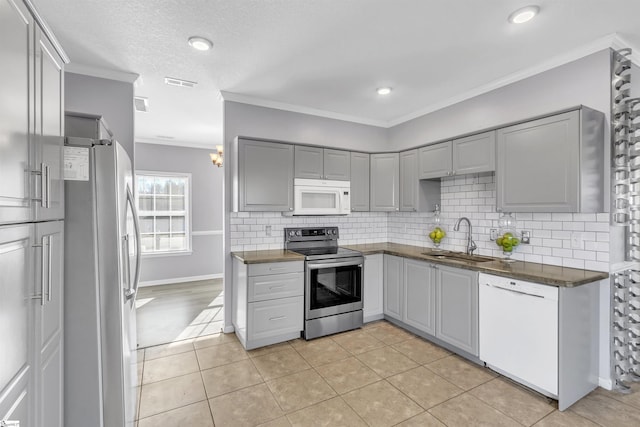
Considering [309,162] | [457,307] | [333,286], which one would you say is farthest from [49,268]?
[457,307]

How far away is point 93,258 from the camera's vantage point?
1.55 m

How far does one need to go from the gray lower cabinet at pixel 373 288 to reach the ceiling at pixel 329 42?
6.69 feet

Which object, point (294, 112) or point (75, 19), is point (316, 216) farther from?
point (75, 19)

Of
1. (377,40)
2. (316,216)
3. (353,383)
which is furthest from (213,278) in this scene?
(377,40)

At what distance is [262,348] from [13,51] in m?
2.93

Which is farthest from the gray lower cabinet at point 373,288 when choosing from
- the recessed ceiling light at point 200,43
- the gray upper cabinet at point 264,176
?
the recessed ceiling light at point 200,43

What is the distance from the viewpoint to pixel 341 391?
2.40 meters

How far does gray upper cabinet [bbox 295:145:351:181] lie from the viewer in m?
3.66

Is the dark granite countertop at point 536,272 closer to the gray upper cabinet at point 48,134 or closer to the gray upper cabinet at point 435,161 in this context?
the gray upper cabinet at point 435,161

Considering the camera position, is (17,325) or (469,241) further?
(469,241)

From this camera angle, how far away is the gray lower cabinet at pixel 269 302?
3.09 m

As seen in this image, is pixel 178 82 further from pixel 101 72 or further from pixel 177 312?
pixel 177 312

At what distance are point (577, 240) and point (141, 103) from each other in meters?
4.86

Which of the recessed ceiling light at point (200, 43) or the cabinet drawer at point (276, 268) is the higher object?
the recessed ceiling light at point (200, 43)
